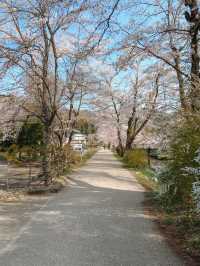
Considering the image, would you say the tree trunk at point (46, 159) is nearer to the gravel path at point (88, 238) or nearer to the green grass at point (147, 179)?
the gravel path at point (88, 238)

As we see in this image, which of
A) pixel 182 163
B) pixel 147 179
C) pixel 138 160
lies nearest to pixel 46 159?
pixel 147 179

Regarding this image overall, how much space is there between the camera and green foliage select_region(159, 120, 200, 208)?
26.5 feet

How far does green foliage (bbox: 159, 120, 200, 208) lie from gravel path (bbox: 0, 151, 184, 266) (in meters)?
0.98

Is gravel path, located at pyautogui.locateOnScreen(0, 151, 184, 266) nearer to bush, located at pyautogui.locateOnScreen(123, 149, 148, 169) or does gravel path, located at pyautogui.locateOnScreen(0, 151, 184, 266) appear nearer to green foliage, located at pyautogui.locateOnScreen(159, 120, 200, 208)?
green foliage, located at pyautogui.locateOnScreen(159, 120, 200, 208)

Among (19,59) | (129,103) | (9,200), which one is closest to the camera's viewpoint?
(9,200)

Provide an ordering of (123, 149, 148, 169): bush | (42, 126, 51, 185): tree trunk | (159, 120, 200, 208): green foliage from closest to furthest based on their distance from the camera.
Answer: (159, 120, 200, 208): green foliage < (42, 126, 51, 185): tree trunk < (123, 149, 148, 169): bush

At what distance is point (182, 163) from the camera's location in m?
8.47

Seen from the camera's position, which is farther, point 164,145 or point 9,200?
point 9,200

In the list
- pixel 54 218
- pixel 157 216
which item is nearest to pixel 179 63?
pixel 157 216

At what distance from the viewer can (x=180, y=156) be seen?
8602mm

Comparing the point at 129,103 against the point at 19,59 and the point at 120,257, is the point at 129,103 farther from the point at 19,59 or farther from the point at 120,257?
the point at 120,257

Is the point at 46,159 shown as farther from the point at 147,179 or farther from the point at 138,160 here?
the point at 138,160

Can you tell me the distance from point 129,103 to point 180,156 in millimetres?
26033

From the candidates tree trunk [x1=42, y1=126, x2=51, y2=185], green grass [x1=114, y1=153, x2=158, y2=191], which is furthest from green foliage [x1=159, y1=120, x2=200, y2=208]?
tree trunk [x1=42, y1=126, x2=51, y2=185]
